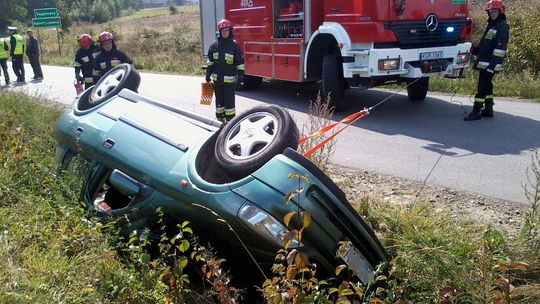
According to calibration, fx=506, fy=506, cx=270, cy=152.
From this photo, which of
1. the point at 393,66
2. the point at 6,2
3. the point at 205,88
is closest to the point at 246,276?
the point at 205,88

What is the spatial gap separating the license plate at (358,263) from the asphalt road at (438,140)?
2.44 m

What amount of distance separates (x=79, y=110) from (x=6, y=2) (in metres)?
67.2

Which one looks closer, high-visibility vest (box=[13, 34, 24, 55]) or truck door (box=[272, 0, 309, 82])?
truck door (box=[272, 0, 309, 82])

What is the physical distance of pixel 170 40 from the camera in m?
27.1

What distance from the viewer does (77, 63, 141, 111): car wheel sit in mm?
3980

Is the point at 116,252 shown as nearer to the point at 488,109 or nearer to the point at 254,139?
the point at 254,139

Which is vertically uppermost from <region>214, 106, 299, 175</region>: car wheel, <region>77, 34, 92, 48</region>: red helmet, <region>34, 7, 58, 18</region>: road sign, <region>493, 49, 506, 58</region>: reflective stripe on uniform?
<region>34, 7, 58, 18</region>: road sign

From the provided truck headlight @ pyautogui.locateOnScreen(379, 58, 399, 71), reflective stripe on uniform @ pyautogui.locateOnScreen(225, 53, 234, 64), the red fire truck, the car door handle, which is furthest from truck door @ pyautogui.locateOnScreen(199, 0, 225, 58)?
the car door handle

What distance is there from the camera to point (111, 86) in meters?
4.32

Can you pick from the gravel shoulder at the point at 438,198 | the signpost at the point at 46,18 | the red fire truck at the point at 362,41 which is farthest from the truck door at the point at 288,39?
the signpost at the point at 46,18

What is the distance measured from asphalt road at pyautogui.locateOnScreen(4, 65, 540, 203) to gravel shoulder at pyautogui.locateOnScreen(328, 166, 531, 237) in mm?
190

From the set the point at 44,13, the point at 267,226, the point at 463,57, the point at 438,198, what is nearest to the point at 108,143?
the point at 267,226

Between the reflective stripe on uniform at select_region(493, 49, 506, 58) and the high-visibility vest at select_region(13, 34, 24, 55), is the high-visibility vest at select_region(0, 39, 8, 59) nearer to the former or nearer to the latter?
the high-visibility vest at select_region(13, 34, 24, 55)

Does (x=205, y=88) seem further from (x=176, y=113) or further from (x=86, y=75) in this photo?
(x=176, y=113)
